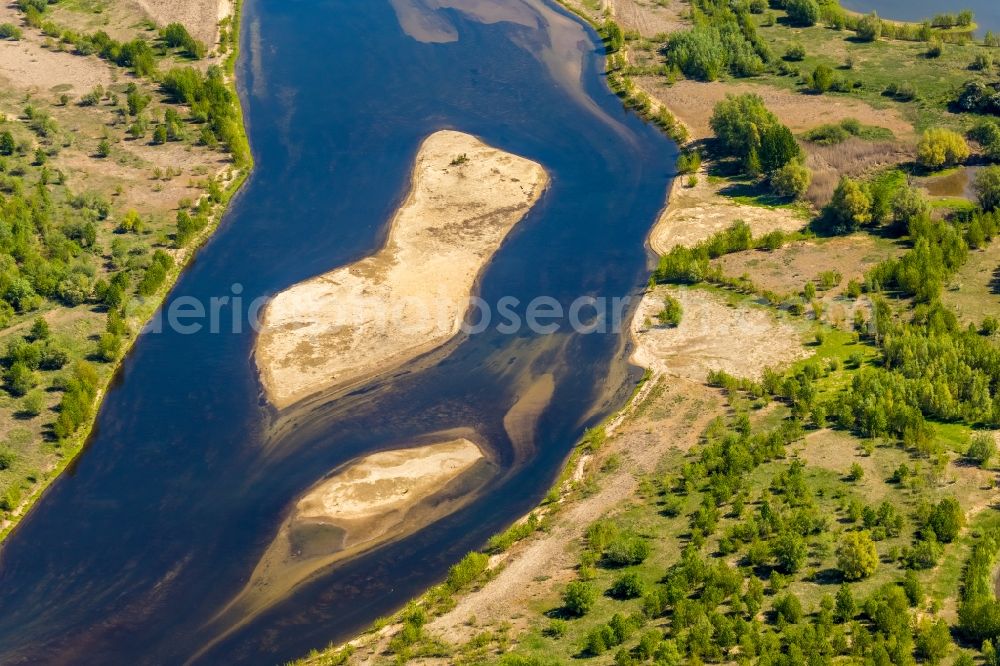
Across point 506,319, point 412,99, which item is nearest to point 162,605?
point 506,319

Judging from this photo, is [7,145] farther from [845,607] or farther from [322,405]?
[845,607]

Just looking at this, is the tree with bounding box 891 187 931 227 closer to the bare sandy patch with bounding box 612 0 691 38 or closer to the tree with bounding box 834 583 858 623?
the tree with bounding box 834 583 858 623

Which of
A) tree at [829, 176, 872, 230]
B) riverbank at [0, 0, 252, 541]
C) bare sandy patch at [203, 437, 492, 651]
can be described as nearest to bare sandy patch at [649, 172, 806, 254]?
tree at [829, 176, 872, 230]

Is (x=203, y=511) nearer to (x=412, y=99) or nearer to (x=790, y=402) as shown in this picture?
(x=790, y=402)

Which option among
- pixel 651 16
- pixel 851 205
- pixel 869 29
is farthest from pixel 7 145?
pixel 869 29

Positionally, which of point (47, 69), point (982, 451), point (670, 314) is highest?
point (47, 69)

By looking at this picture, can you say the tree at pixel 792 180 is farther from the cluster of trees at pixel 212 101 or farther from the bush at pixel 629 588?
the bush at pixel 629 588
